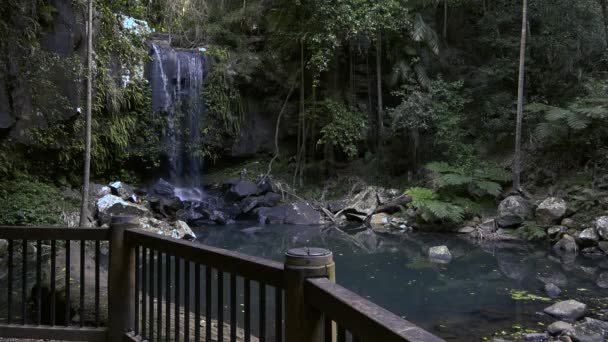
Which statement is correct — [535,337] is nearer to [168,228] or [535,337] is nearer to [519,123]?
[168,228]

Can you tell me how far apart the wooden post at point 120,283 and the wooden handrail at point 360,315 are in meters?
1.73

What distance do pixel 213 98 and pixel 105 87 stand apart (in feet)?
16.7

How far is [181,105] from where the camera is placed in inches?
683

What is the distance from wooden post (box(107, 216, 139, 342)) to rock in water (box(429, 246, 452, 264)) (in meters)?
7.59

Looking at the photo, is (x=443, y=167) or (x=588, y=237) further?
(x=443, y=167)

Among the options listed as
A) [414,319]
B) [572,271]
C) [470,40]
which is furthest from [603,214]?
[470,40]

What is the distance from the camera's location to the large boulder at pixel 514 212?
12005mm

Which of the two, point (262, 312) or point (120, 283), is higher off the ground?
point (262, 312)

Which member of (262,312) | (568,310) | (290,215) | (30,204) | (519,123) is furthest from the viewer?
(290,215)

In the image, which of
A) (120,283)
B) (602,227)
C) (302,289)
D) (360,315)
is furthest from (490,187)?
(360,315)

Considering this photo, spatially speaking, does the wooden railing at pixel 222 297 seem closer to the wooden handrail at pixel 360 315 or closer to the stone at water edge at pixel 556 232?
the wooden handrail at pixel 360 315

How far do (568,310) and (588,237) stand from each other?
191 inches

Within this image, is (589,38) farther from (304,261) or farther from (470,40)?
(304,261)

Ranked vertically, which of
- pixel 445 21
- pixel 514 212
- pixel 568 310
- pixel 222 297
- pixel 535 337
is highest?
pixel 445 21
